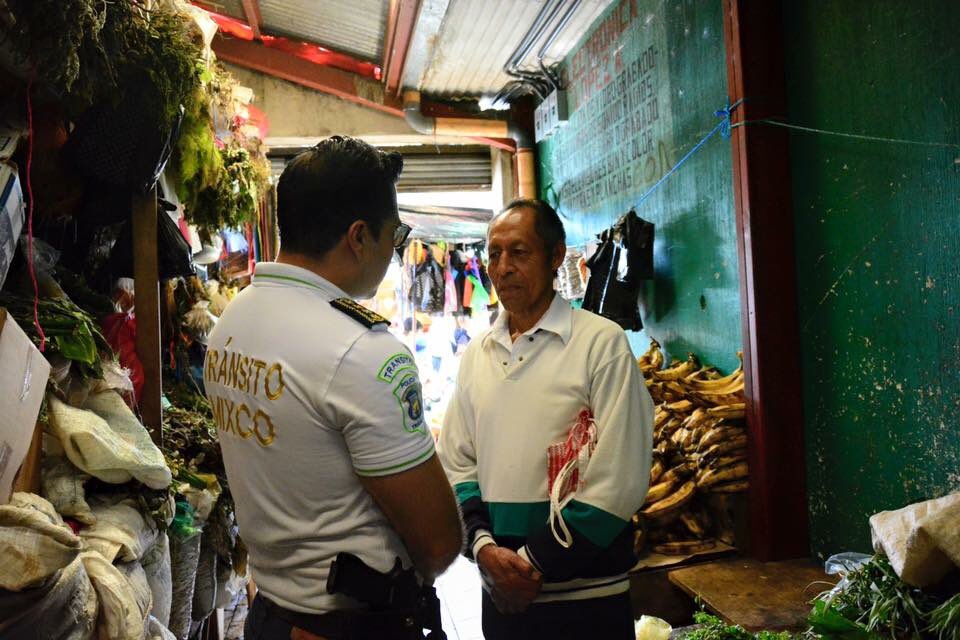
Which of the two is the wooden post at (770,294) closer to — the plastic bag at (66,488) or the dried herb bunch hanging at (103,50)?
the dried herb bunch hanging at (103,50)

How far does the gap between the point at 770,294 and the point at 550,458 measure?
180 cm

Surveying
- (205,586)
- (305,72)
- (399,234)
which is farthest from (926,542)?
(305,72)

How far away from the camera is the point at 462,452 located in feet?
7.62

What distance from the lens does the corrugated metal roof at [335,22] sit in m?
5.79

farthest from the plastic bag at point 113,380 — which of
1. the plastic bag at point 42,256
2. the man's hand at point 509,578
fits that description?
the man's hand at point 509,578

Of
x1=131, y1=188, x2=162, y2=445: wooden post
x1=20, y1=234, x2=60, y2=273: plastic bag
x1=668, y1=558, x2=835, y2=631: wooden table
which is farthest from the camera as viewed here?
x1=131, y1=188, x2=162, y2=445: wooden post

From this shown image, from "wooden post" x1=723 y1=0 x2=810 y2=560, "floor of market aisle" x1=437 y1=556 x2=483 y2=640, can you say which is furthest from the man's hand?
"floor of market aisle" x1=437 y1=556 x2=483 y2=640

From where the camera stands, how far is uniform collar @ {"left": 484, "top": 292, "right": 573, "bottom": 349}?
210 centimetres

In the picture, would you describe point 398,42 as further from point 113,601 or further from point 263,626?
point 263,626

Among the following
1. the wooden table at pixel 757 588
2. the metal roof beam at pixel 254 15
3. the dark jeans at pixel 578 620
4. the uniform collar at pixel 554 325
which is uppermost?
the metal roof beam at pixel 254 15

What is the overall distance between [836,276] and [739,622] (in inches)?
59.5

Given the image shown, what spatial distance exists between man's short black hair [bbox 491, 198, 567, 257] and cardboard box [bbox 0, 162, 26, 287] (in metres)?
1.39

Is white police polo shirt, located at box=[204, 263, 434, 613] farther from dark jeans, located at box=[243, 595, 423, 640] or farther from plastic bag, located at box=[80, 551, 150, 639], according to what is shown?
plastic bag, located at box=[80, 551, 150, 639]

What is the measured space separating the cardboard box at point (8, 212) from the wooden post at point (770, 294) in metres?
2.89
